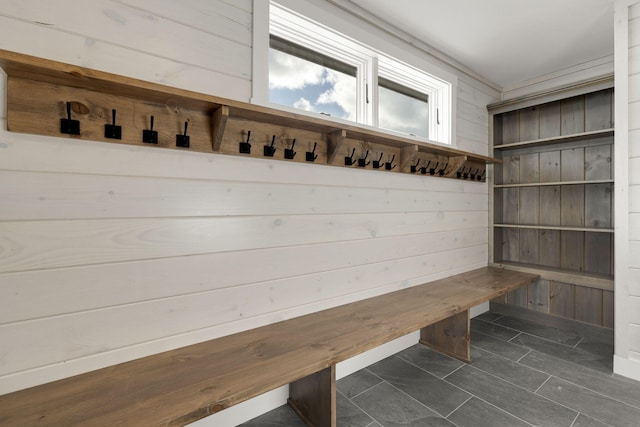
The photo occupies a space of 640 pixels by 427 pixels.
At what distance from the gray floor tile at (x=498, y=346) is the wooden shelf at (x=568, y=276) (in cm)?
75

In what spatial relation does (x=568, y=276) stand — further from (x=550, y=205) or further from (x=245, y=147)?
(x=245, y=147)

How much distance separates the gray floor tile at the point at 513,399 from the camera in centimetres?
161

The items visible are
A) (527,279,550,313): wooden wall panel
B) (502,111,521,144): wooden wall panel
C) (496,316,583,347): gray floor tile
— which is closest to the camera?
(496,316,583,347): gray floor tile

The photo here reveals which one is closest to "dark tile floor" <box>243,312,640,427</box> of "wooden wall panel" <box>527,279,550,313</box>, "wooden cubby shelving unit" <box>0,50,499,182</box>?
"wooden wall panel" <box>527,279,550,313</box>

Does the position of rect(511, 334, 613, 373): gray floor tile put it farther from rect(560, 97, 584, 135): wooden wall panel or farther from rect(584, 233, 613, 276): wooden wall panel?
rect(560, 97, 584, 135): wooden wall panel

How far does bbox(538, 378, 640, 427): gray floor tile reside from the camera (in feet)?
5.30

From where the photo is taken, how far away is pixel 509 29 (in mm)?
2273

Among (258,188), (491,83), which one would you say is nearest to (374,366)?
(258,188)

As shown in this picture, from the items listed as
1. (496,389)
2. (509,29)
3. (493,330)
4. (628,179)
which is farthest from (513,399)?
(509,29)

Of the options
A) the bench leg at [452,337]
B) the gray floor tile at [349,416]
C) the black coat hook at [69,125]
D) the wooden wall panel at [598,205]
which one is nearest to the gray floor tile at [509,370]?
the bench leg at [452,337]

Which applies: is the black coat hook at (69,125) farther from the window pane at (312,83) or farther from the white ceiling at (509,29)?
the white ceiling at (509,29)

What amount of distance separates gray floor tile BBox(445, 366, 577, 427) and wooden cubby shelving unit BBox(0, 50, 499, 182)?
5.03 feet

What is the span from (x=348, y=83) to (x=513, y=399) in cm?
220

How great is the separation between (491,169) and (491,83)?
2.88ft
